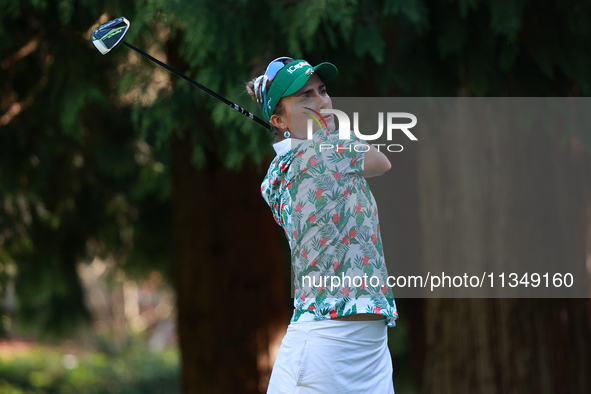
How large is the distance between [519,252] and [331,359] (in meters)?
2.38

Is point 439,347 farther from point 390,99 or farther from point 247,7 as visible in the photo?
point 247,7

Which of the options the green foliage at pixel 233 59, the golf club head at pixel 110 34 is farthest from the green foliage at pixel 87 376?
the golf club head at pixel 110 34

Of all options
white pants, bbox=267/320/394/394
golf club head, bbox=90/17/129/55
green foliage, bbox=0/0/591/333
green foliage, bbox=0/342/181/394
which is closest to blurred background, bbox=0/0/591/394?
green foliage, bbox=0/0/591/333

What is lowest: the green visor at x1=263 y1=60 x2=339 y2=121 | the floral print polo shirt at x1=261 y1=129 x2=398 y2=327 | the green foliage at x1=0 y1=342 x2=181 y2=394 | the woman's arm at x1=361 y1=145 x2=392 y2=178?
the green foliage at x1=0 y1=342 x2=181 y2=394

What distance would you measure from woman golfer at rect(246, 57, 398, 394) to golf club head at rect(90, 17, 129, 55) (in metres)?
1.01

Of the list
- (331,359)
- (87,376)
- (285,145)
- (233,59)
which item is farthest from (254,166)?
(87,376)

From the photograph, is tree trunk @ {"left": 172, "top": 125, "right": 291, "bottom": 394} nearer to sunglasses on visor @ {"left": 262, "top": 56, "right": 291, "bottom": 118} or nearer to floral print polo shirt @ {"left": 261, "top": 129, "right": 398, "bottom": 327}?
sunglasses on visor @ {"left": 262, "top": 56, "right": 291, "bottom": 118}

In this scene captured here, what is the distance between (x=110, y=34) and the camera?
8.07 ft

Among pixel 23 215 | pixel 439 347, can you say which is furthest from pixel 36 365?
pixel 439 347

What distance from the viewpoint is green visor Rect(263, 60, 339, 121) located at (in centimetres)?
190

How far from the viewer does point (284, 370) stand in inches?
72.1

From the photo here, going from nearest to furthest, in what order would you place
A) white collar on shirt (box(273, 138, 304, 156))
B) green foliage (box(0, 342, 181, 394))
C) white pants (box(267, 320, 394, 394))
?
white pants (box(267, 320, 394, 394))
white collar on shirt (box(273, 138, 304, 156))
green foliage (box(0, 342, 181, 394))

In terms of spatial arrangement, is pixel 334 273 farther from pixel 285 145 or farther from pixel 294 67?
pixel 294 67

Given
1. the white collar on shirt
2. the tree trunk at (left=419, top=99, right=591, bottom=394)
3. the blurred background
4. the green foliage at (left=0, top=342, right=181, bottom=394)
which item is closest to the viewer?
the white collar on shirt
